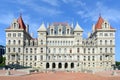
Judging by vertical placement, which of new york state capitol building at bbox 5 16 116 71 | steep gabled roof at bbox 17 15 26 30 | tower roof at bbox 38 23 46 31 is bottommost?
new york state capitol building at bbox 5 16 116 71

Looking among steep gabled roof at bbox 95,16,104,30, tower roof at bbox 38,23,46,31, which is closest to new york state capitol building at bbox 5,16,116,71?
tower roof at bbox 38,23,46,31

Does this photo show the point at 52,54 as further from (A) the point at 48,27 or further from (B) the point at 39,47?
(A) the point at 48,27

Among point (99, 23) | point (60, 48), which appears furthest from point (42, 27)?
point (99, 23)

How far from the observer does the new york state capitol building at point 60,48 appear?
8850 centimetres

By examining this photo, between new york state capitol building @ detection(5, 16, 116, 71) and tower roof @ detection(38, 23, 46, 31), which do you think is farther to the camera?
tower roof @ detection(38, 23, 46, 31)

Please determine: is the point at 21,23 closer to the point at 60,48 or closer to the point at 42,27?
the point at 42,27

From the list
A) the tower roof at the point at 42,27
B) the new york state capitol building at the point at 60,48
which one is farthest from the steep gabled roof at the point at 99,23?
the tower roof at the point at 42,27

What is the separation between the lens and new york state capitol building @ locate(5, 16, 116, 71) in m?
88.5

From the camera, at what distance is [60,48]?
295 ft

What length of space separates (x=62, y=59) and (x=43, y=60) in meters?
6.90

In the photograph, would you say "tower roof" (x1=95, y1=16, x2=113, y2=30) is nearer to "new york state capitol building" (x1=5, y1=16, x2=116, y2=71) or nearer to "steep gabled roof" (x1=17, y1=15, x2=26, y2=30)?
"new york state capitol building" (x1=5, y1=16, x2=116, y2=71)

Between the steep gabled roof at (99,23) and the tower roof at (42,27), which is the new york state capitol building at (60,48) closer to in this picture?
the tower roof at (42,27)

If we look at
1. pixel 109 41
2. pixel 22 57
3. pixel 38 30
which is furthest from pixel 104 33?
pixel 22 57

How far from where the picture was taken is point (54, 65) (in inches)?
3543
